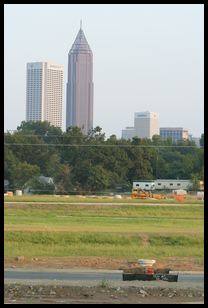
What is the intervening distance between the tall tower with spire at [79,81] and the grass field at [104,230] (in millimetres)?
80745

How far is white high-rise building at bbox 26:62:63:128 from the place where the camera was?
121000 mm

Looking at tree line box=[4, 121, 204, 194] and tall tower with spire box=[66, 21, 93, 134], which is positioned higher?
tall tower with spire box=[66, 21, 93, 134]

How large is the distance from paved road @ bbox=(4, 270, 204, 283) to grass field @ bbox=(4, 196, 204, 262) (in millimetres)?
4967

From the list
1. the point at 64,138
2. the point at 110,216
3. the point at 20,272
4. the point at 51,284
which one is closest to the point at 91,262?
the point at 20,272

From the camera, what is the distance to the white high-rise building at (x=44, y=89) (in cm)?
12100

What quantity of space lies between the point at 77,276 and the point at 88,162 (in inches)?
1523

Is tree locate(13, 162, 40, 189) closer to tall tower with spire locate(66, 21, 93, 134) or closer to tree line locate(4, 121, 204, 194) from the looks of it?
tree line locate(4, 121, 204, 194)

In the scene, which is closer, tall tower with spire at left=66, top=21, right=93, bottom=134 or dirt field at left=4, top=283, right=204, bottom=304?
dirt field at left=4, top=283, right=204, bottom=304

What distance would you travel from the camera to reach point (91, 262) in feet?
69.2

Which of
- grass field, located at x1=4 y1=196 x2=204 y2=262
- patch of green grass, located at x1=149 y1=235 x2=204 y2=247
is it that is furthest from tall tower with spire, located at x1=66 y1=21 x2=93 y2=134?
patch of green grass, located at x1=149 y1=235 x2=204 y2=247

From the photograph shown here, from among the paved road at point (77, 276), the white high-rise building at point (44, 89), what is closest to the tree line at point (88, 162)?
the paved road at point (77, 276)

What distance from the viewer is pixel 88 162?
55.5 metres

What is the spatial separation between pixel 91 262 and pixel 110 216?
20986 millimetres
